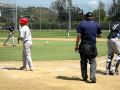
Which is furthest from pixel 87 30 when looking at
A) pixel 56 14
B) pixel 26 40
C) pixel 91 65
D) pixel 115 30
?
pixel 56 14

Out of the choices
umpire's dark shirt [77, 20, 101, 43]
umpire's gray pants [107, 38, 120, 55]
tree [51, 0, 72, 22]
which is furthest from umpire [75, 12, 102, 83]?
tree [51, 0, 72, 22]

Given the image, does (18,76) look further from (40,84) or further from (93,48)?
(93,48)

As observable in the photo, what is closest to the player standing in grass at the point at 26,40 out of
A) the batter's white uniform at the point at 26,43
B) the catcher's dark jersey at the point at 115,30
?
the batter's white uniform at the point at 26,43

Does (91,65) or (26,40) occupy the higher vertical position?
(26,40)

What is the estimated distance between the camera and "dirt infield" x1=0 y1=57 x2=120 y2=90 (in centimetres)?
1011

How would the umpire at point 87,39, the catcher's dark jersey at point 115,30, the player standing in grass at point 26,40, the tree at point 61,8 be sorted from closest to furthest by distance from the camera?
the umpire at point 87,39 < the catcher's dark jersey at point 115,30 < the player standing in grass at point 26,40 < the tree at point 61,8

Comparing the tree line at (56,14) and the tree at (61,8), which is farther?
the tree at (61,8)

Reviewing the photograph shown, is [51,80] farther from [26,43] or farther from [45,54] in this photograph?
[45,54]

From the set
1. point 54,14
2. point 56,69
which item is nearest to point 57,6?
point 54,14

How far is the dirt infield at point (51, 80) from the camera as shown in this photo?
10113 mm

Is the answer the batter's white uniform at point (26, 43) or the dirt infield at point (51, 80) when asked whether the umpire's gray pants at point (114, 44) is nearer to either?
the dirt infield at point (51, 80)

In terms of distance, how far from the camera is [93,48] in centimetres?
1099

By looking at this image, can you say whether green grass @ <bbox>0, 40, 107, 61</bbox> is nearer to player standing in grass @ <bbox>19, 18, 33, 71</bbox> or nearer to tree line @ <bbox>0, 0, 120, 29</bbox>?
player standing in grass @ <bbox>19, 18, 33, 71</bbox>

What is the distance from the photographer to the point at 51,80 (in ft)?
36.6
